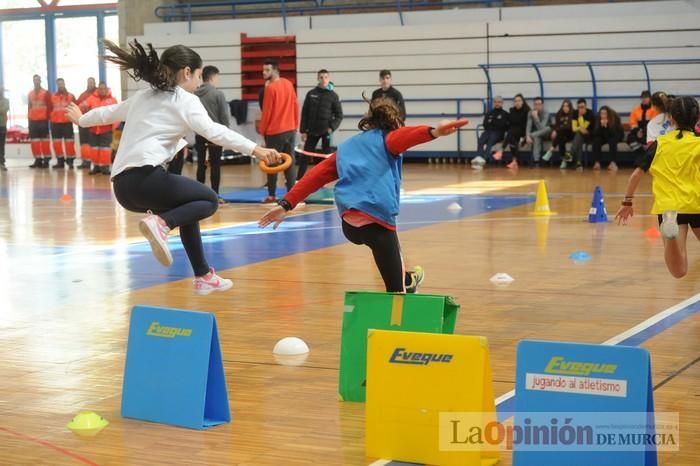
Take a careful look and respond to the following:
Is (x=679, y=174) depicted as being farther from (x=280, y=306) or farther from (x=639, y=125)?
(x=639, y=125)

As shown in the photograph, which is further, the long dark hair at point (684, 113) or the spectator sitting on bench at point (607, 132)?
the spectator sitting on bench at point (607, 132)

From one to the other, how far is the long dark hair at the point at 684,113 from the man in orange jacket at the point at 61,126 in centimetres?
2155

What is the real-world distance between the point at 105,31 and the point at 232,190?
15.2 m

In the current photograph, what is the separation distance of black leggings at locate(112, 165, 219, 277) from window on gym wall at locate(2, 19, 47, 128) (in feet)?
91.0

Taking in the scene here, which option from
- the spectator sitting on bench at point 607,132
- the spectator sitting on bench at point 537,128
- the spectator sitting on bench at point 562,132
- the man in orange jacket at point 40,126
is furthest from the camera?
the man in orange jacket at point 40,126

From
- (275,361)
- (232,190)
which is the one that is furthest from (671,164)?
(232,190)

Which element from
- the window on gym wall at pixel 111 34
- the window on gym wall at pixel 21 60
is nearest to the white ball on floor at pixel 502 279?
the window on gym wall at pixel 111 34

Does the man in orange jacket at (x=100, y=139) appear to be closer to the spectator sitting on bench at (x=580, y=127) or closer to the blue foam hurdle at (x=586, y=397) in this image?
the spectator sitting on bench at (x=580, y=127)

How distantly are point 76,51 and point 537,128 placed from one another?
15.6m

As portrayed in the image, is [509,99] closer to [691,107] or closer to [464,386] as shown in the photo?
[691,107]

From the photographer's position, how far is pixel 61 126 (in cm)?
2797

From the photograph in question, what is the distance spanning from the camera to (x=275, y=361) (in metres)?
6.79

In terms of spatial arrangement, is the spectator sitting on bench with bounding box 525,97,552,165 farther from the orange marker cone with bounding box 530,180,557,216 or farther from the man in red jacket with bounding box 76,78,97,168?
the man in red jacket with bounding box 76,78,97,168

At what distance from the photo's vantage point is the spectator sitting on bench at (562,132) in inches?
949
